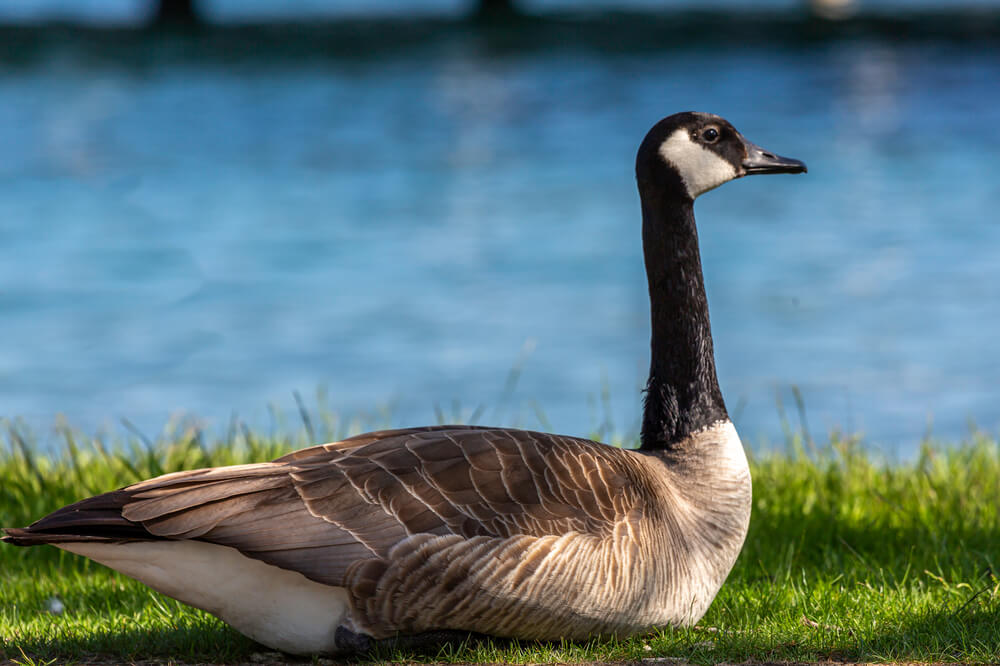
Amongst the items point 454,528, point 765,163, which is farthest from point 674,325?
point 454,528

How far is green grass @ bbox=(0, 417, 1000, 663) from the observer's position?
15.7 ft

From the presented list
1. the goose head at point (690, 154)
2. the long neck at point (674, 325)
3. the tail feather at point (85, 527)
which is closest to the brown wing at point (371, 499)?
the tail feather at point (85, 527)

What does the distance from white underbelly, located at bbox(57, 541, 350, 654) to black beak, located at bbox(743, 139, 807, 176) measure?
9.35 feet

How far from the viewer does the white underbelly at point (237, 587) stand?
4414 millimetres

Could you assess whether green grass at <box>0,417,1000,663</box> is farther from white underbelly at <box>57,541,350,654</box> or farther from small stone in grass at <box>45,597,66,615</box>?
white underbelly at <box>57,541,350,654</box>

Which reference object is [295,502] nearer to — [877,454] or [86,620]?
[86,620]

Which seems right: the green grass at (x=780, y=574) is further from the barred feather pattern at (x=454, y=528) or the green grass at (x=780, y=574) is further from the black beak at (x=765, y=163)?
the black beak at (x=765, y=163)

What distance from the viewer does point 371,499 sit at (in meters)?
4.52

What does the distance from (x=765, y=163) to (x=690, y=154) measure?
1.41 feet

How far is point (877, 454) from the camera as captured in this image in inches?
331

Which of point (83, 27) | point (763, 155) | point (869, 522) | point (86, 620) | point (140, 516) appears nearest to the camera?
point (140, 516)

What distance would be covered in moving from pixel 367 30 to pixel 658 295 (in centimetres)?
3357

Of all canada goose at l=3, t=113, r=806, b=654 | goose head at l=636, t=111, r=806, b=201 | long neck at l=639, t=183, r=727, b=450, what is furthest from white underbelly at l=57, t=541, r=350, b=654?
goose head at l=636, t=111, r=806, b=201

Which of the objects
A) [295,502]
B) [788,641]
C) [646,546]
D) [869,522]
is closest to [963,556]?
[869,522]
